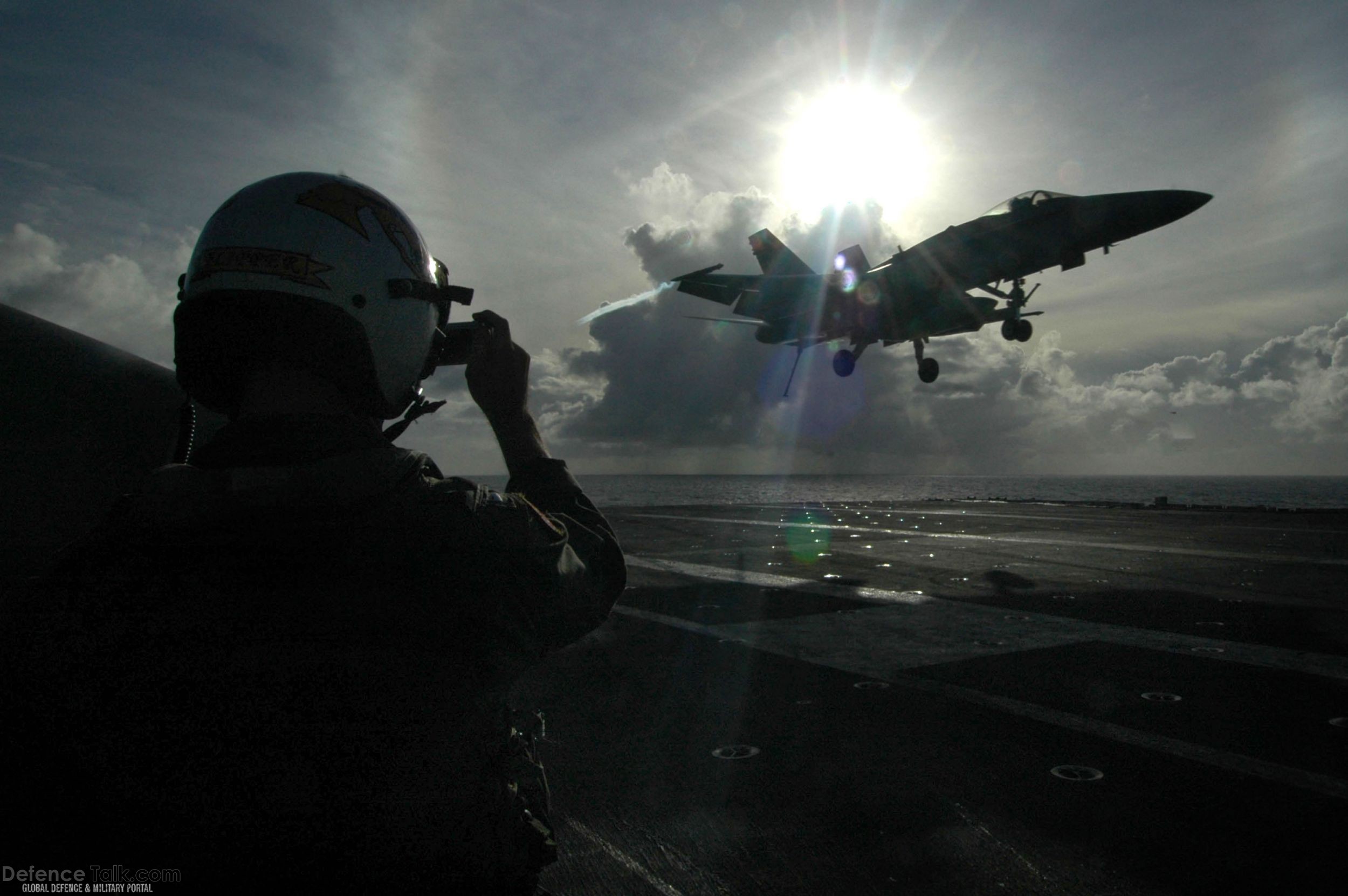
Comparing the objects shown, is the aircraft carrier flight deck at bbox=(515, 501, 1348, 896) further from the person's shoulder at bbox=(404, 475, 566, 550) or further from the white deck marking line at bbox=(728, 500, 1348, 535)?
the white deck marking line at bbox=(728, 500, 1348, 535)

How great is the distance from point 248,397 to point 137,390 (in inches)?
134

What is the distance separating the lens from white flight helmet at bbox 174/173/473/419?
1820mm

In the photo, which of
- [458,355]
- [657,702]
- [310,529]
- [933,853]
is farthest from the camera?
[657,702]

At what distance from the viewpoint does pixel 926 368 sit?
27781mm

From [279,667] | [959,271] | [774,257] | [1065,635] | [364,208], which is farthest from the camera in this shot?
[774,257]

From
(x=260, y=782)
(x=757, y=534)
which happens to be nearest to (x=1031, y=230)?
(x=757, y=534)

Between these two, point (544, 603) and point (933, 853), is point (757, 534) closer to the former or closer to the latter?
point (933, 853)

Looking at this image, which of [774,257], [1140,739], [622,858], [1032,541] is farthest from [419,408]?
[774,257]

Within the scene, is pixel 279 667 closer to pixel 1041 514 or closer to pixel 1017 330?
pixel 1017 330

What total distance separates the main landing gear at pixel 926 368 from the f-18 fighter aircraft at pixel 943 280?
0.04m

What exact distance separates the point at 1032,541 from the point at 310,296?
17.0 meters

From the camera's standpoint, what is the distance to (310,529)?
1.43 metres

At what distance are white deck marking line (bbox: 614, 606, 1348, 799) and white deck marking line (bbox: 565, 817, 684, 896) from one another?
109 inches

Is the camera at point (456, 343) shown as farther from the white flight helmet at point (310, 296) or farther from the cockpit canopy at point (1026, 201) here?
the cockpit canopy at point (1026, 201)
